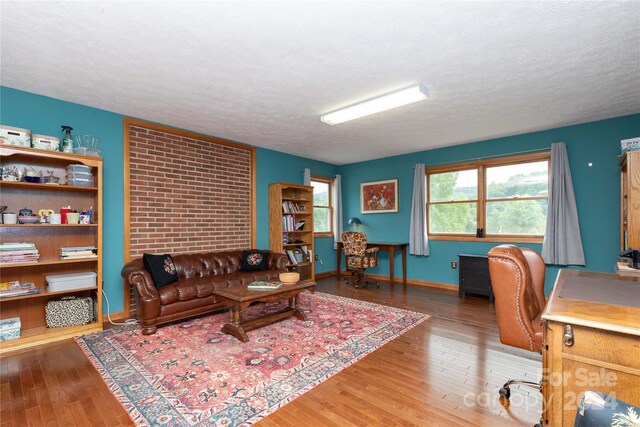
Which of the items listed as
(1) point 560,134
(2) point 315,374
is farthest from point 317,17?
(1) point 560,134

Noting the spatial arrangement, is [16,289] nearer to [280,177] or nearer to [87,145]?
[87,145]

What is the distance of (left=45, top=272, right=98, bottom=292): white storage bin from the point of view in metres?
3.01

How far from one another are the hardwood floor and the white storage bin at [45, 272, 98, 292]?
54 cm

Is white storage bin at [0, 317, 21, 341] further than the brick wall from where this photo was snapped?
No

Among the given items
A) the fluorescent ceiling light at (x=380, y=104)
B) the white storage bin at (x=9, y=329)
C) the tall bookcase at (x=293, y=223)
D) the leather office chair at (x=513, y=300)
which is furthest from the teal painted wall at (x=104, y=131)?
the leather office chair at (x=513, y=300)

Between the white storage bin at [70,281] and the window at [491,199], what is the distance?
17.1ft

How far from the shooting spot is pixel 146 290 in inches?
125

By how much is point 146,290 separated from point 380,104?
10.7 ft

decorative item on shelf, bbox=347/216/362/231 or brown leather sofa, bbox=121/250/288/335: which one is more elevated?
decorative item on shelf, bbox=347/216/362/231

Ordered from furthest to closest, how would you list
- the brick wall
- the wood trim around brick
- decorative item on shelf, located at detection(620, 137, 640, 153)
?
the brick wall → the wood trim around brick → decorative item on shelf, located at detection(620, 137, 640, 153)

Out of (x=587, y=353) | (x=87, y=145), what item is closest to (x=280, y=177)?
(x=87, y=145)

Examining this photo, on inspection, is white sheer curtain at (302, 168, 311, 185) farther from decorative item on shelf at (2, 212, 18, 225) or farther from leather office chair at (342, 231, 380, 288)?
decorative item on shelf at (2, 212, 18, 225)

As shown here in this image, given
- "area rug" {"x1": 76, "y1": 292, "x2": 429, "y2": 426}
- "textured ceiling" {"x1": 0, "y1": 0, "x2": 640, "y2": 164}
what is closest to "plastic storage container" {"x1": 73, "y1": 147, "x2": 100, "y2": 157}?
"textured ceiling" {"x1": 0, "y1": 0, "x2": 640, "y2": 164}

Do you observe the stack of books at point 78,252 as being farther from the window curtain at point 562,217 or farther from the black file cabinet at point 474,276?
the window curtain at point 562,217
